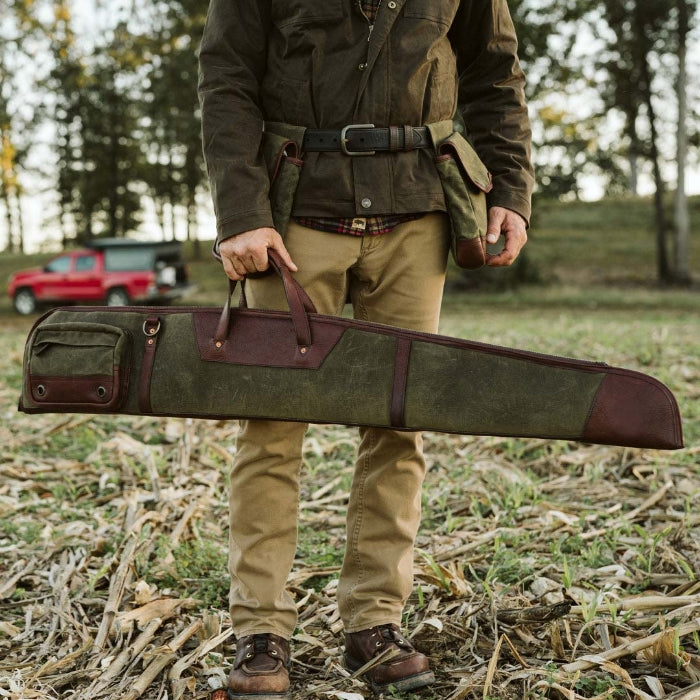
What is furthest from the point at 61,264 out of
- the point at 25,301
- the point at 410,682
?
the point at 410,682

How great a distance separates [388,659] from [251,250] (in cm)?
117

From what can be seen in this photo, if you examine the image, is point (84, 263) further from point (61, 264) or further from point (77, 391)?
point (77, 391)

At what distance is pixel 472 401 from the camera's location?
2.14 m

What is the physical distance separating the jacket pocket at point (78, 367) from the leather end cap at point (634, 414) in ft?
4.09

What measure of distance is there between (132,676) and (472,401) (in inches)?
48.4

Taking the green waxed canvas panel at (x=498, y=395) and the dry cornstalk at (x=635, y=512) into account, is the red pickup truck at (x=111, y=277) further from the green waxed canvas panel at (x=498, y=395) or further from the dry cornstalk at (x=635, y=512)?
the green waxed canvas panel at (x=498, y=395)

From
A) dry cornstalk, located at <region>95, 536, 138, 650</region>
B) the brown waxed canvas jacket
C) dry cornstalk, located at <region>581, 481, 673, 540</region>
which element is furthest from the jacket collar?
dry cornstalk, located at <region>581, 481, 673, 540</region>

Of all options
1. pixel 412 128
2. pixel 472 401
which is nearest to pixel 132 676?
pixel 472 401

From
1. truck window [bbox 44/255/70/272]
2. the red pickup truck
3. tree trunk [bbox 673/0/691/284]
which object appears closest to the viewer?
the red pickup truck

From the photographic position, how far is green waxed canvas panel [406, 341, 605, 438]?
83.4 inches

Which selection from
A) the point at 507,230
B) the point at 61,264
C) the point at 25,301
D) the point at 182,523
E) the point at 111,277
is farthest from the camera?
the point at 25,301

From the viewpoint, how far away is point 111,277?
17609mm

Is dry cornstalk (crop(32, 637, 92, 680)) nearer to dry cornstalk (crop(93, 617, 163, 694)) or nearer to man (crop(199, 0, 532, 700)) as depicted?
dry cornstalk (crop(93, 617, 163, 694))

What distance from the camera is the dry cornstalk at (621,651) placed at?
219cm
